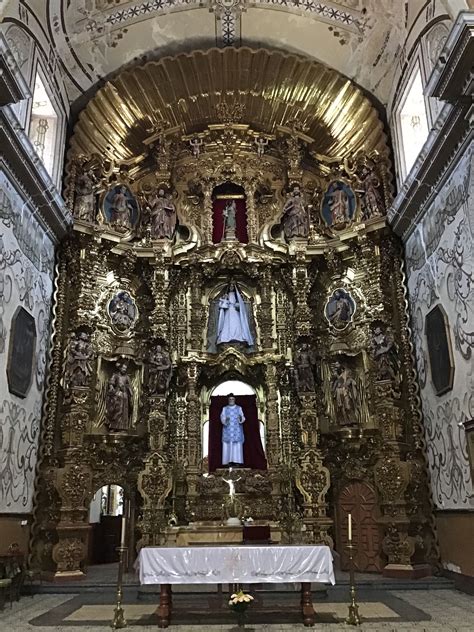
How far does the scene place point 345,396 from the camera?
14.6 m

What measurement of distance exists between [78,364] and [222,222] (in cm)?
607

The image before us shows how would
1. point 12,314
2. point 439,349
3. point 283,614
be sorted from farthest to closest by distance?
point 439,349, point 12,314, point 283,614

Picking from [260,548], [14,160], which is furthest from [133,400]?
[260,548]

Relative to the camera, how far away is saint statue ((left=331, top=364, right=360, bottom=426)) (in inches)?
571

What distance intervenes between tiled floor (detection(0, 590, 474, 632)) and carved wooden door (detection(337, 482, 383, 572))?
92.0 inches

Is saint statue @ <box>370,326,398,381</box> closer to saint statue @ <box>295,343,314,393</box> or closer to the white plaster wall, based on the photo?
saint statue @ <box>295,343,314,393</box>

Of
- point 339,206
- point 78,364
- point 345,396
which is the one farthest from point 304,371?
point 78,364

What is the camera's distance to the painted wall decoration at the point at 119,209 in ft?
52.3

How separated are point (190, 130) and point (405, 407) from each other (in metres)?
10.0

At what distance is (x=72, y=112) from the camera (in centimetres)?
1598

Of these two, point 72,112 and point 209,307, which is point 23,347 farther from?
point 72,112

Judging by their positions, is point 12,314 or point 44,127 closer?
point 12,314

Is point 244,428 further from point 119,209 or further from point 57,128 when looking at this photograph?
point 57,128

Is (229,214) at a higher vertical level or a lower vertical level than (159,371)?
higher
